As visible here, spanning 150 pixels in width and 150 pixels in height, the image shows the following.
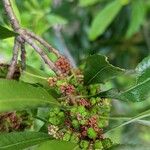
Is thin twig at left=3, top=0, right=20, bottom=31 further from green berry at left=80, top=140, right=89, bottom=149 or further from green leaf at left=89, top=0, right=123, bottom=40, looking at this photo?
green leaf at left=89, top=0, right=123, bottom=40

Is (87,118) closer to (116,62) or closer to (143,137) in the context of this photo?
(143,137)

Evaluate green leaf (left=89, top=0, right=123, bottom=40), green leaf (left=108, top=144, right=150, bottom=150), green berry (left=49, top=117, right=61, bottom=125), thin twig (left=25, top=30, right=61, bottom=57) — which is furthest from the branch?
green leaf (left=89, top=0, right=123, bottom=40)

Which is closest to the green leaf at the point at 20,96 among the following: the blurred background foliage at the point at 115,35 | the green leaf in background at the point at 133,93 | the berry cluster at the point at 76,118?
the berry cluster at the point at 76,118

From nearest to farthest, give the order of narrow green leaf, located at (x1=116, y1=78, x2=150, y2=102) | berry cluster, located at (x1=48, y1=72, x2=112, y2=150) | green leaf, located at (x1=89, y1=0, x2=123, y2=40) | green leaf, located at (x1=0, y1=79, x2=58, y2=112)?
green leaf, located at (x1=0, y1=79, x2=58, y2=112) < berry cluster, located at (x1=48, y1=72, x2=112, y2=150) < narrow green leaf, located at (x1=116, y1=78, x2=150, y2=102) < green leaf, located at (x1=89, y1=0, x2=123, y2=40)

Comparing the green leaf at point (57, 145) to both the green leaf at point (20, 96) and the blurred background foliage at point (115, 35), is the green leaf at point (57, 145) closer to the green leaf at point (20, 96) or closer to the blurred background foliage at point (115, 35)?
the green leaf at point (20, 96)

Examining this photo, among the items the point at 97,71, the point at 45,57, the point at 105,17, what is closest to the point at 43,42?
the point at 45,57

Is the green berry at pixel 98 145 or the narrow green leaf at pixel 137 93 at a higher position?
the narrow green leaf at pixel 137 93
